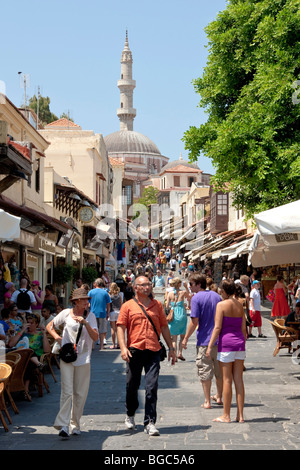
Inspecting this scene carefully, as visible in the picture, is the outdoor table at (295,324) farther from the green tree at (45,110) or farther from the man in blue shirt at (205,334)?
the green tree at (45,110)

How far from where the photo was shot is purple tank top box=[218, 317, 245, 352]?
26.7 feet

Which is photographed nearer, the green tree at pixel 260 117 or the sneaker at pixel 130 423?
the sneaker at pixel 130 423

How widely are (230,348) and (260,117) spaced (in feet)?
43.2

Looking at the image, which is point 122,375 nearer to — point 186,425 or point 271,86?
point 186,425

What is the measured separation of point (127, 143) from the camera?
516 ft

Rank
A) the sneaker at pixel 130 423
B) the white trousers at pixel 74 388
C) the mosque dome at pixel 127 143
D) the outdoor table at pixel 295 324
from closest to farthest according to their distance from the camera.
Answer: the white trousers at pixel 74 388
the sneaker at pixel 130 423
the outdoor table at pixel 295 324
the mosque dome at pixel 127 143

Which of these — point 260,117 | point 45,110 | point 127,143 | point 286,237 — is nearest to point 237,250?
point 260,117

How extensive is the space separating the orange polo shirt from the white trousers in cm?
59

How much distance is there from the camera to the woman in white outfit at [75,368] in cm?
741

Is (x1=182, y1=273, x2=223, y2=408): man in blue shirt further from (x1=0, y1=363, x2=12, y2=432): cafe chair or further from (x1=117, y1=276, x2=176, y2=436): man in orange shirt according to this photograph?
(x1=0, y1=363, x2=12, y2=432): cafe chair

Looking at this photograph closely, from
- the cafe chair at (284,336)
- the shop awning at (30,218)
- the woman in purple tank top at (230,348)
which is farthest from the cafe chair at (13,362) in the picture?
the shop awning at (30,218)

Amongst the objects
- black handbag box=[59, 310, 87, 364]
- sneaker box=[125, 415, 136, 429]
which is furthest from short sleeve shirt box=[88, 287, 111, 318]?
black handbag box=[59, 310, 87, 364]

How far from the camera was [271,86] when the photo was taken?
19.8 metres
